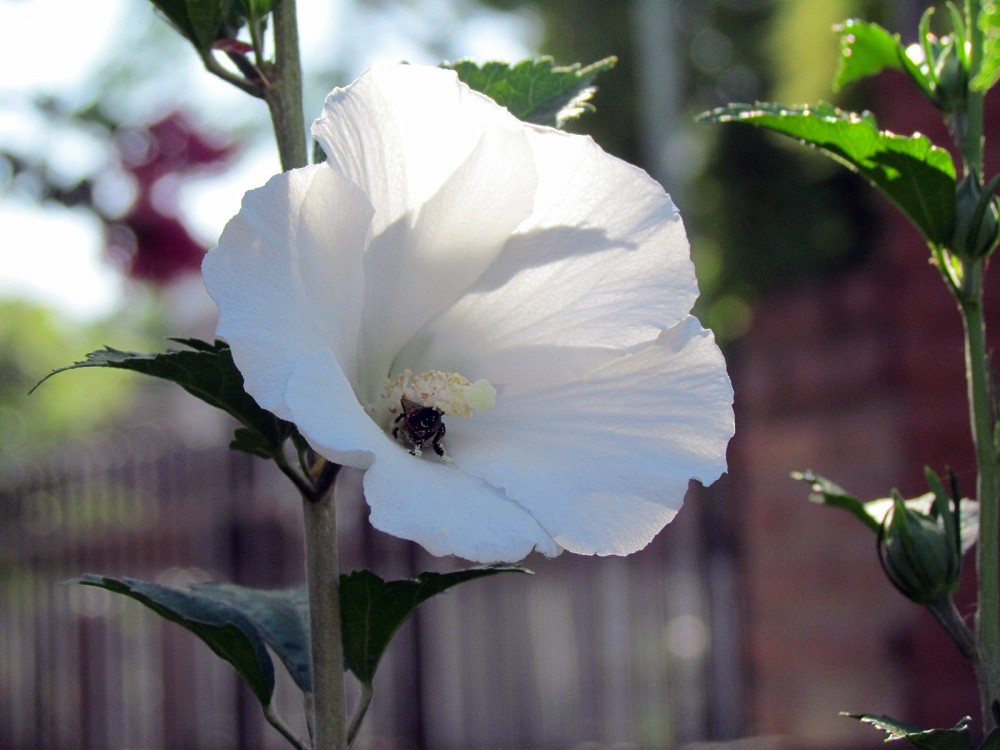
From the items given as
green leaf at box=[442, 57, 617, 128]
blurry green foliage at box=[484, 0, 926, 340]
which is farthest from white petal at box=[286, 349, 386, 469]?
blurry green foliage at box=[484, 0, 926, 340]

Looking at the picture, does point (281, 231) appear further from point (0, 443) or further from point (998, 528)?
point (0, 443)

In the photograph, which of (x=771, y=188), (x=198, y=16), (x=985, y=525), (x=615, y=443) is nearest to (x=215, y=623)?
(x=615, y=443)

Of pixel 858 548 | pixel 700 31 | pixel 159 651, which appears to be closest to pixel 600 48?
pixel 700 31

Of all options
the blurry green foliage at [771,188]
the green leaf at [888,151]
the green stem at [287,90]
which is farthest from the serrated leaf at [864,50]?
the blurry green foliage at [771,188]

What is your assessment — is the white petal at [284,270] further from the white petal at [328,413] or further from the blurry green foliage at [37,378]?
the blurry green foliage at [37,378]

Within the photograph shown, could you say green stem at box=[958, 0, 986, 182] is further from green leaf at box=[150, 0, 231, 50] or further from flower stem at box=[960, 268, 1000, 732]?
green leaf at box=[150, 0, 231, 50]
